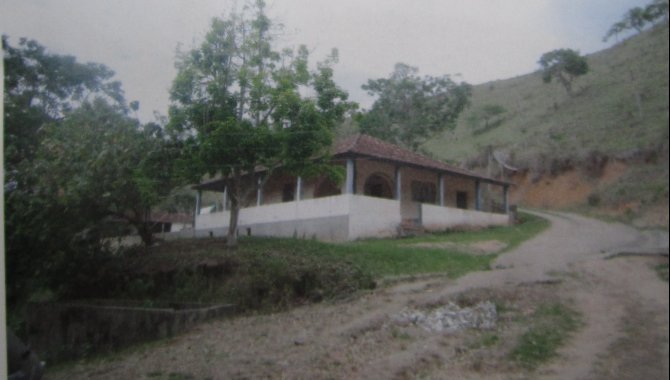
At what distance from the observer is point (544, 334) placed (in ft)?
10.3

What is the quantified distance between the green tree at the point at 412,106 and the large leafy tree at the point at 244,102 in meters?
0.37

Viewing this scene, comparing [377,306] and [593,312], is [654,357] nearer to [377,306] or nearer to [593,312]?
[593,312]

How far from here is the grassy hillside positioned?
2.56 m

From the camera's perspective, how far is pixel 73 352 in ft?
10.5

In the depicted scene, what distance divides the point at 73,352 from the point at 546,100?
3.13 m

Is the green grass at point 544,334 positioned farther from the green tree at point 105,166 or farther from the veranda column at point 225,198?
the veranda column at point 225,198

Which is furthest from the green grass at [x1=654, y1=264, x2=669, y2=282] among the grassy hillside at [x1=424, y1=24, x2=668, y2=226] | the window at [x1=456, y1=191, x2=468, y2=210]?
the window at [x1=456, y1=191, x2=468, y2=210]

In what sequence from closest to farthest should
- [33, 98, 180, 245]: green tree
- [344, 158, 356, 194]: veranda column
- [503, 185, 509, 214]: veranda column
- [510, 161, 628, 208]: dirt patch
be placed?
[510, 161, 628, 208]: dirt patch → [33, 98, 180, 245]: green tree → [503, 185, 509, 214]: veranda column → [344, 158, 356, 194]: veranda column

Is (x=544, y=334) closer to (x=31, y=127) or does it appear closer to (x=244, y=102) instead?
(x=244, y=102)

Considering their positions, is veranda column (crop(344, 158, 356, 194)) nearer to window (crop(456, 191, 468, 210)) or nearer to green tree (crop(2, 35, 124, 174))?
window (crop(456, 191, 468, 210))

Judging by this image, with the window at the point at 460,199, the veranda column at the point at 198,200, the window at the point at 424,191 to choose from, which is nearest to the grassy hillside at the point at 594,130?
the veranda column at the point at 198,200

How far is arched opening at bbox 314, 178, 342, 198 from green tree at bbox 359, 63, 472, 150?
1237mm

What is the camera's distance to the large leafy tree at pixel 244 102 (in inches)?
134

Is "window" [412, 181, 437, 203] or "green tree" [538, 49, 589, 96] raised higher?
"green tree" [538, 49, 589, 96]
